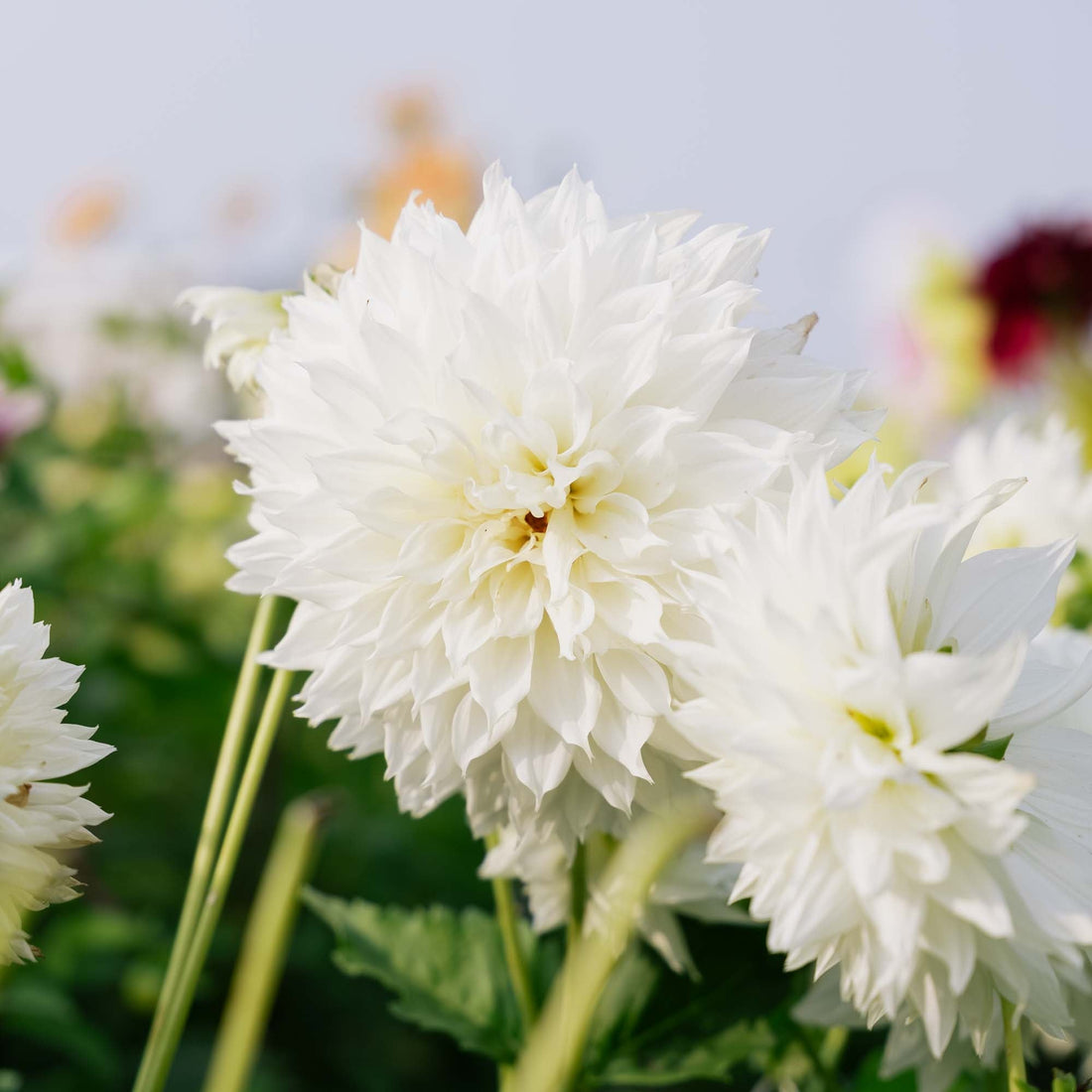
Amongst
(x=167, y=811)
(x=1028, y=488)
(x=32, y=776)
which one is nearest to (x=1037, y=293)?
(x=1028, y=488)

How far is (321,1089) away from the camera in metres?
1.55

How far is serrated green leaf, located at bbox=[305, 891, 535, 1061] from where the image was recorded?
0.72 m

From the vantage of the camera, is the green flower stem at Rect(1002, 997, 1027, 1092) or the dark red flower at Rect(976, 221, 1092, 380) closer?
the green flower stem at Rect(1002, 997, 1027, 1092)

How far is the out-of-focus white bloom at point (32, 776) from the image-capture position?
458 mm

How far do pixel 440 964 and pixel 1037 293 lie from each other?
217 cm

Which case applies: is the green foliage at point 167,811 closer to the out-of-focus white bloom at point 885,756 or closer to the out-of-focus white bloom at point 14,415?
the out-of-focus white bloom at point 14,415

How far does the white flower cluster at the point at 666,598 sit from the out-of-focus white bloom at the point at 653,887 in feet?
0.18

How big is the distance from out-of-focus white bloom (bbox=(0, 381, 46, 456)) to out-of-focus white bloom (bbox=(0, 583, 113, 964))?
34.9 inches

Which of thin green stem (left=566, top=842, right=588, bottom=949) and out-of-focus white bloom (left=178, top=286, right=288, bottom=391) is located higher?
out-of-focus white bloom (left=178, top=286, right=288, bottom=391)

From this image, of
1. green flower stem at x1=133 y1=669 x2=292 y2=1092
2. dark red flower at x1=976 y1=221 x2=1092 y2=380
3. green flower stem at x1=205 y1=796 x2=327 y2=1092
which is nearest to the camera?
green flower stem at x1=205 y1=796 x2=327 y2=1092

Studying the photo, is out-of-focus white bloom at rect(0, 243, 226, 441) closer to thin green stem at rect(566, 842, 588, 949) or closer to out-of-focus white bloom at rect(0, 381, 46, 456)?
out-of-focus white bloom at rect(0, 381, 46, 456)

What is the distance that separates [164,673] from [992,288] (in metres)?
1.84

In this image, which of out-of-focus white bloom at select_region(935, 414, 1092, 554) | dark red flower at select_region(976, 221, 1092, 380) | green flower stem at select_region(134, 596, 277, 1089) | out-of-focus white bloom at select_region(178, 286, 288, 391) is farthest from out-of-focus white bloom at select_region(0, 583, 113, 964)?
dark red flower at select_region(976, 221, 1092, 380)

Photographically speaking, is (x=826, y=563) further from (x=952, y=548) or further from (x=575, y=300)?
(x=575, y=300)
